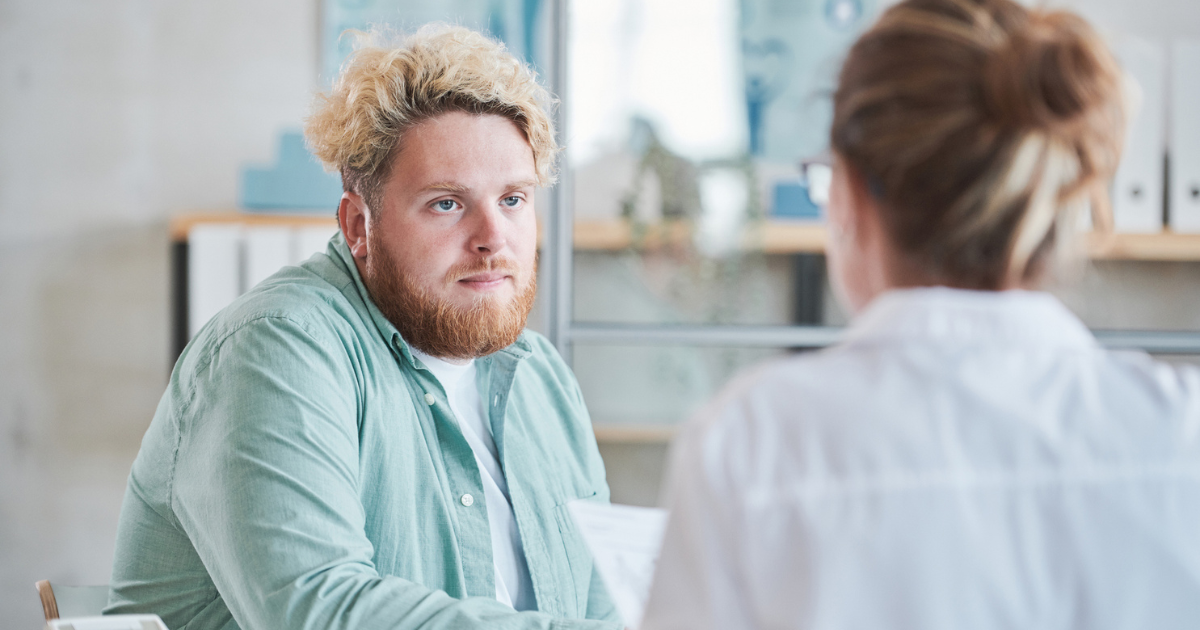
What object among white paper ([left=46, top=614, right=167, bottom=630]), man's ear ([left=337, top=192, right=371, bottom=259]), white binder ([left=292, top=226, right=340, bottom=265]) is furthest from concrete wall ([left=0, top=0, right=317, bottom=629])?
white paper ([left=46, top=614, right=167, bottom=630])

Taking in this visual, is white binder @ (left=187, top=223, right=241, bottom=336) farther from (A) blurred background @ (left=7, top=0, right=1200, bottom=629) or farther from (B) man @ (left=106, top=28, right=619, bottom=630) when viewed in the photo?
(B) man @ (left=106, top=28, right=619, bottom=630)

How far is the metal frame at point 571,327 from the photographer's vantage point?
8.64 ft

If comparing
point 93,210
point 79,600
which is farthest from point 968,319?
point 93,210

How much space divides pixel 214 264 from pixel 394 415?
1576 mm

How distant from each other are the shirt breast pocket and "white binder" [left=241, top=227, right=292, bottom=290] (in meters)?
1.47

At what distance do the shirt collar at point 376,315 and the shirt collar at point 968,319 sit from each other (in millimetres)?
748

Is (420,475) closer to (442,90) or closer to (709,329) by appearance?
(442,90)

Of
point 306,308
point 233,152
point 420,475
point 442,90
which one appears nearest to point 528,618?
point 420,475

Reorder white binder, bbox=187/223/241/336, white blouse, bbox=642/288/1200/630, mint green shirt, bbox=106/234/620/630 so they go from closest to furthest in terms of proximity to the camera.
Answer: white blouse, bbox=642/288/1200/630, mint green shirt, bbox=106/234/620/630, white binder, bbox=187/223/241/336

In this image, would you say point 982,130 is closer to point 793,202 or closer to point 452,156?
point 452,156

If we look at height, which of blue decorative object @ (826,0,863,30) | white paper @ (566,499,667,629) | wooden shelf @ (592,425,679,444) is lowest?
wooden shelf @ (592,425,679,444)

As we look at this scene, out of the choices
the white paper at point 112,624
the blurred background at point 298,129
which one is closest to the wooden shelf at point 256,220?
the blurred background at point 298,129

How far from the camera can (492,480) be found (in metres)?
1.26

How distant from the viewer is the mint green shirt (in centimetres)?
91
